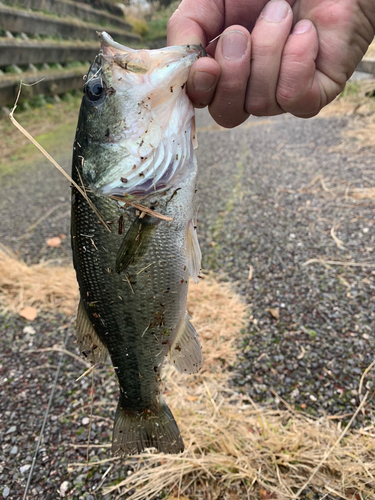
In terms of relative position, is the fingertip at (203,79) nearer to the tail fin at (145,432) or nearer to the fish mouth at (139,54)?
the fish mouth at (139,54)

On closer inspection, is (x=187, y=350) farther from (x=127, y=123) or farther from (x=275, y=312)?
(x=275, y=312)

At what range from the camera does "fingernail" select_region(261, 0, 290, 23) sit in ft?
4.53

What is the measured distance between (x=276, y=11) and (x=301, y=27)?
0.12 metres

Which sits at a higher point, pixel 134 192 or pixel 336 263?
pixel 134 192

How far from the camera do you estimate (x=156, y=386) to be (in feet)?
5.27

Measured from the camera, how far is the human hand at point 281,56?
4.47 feet

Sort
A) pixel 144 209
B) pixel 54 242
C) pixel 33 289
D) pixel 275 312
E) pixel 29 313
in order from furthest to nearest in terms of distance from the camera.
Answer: pixel 54 242 < pixel 33 289 < pixel 29 313 < pixel 275 312 < pixel 144 209

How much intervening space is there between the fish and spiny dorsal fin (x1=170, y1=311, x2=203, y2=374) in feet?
0.44

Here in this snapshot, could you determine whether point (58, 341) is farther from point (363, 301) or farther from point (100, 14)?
point (100, 14)

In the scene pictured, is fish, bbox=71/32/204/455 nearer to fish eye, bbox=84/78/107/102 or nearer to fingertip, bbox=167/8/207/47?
fish eye, bbox=84/78/107/102

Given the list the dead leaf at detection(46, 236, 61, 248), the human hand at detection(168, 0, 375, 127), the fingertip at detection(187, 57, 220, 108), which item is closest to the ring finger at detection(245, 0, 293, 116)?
the human hand at detection(168, 0, 375, 127)

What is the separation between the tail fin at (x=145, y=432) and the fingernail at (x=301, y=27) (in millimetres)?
1689

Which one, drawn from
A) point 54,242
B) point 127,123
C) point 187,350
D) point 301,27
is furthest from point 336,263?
point 54,242

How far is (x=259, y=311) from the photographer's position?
2.92 m
